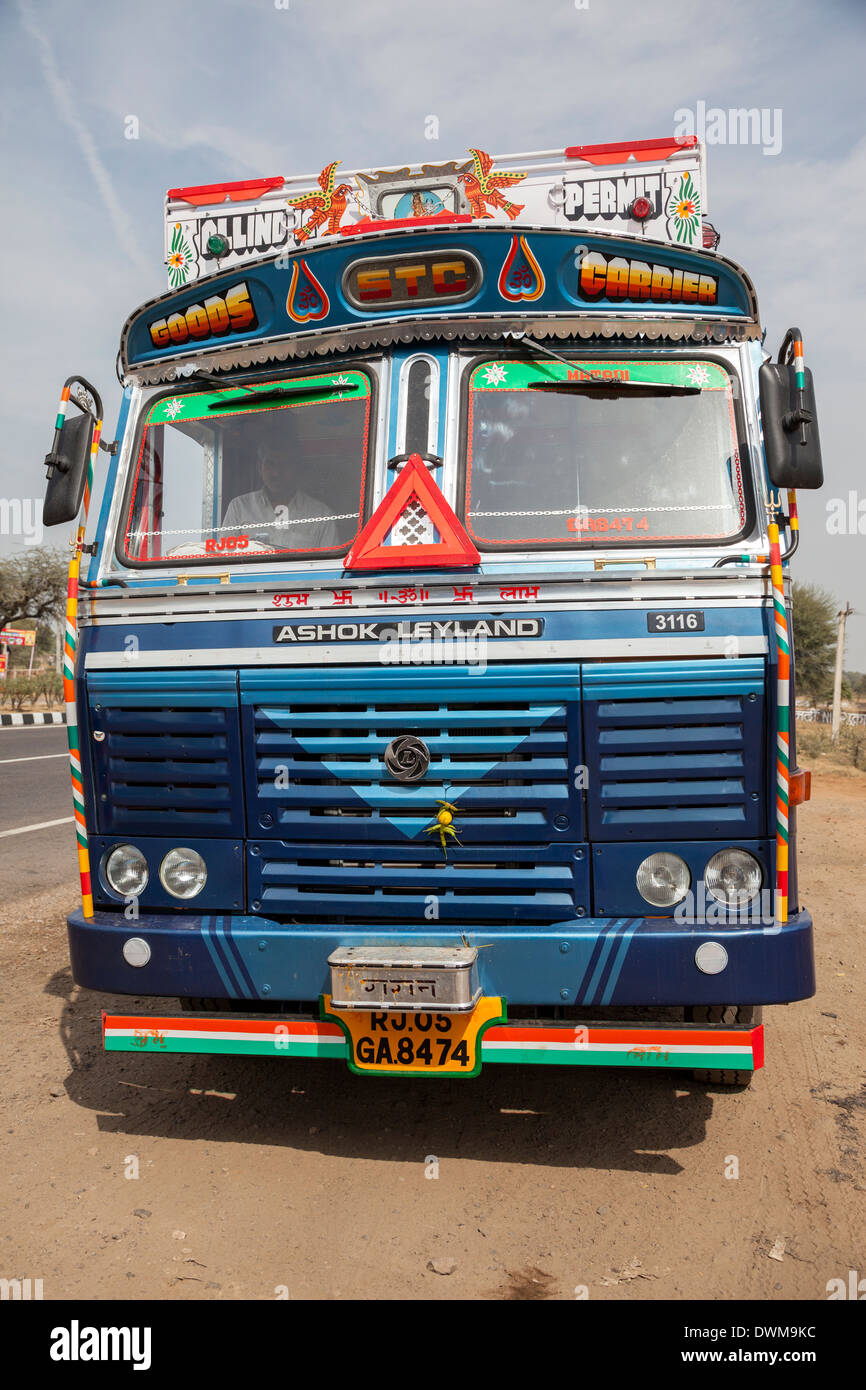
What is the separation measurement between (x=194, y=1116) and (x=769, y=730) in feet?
8.81

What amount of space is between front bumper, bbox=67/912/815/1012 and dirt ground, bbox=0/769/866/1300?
65cm

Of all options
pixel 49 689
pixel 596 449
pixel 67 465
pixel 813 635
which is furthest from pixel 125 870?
pixel 813 635

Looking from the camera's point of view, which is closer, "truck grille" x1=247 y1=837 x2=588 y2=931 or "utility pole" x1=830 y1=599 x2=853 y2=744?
"truck grille" x1=247 y1=837 x2=588 y2=931

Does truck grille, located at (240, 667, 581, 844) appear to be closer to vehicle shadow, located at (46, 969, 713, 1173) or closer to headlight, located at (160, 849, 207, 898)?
headlight, located at (160, 849, 207, 898)

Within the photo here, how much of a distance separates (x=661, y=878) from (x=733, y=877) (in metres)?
0.24

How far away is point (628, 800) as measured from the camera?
3.37m

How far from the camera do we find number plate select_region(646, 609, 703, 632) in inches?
132

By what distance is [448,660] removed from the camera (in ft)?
11.2

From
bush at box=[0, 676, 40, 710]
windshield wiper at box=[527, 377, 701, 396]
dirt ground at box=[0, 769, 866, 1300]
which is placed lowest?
dirt ground at box=[0, 769, 866, 1300]

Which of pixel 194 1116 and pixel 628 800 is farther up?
pixel 628 800

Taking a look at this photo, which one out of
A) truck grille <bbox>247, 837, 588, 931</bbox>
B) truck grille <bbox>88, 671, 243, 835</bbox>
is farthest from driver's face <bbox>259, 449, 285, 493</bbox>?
truck grille <bbox>247, 837, 588, 931</bbox>
